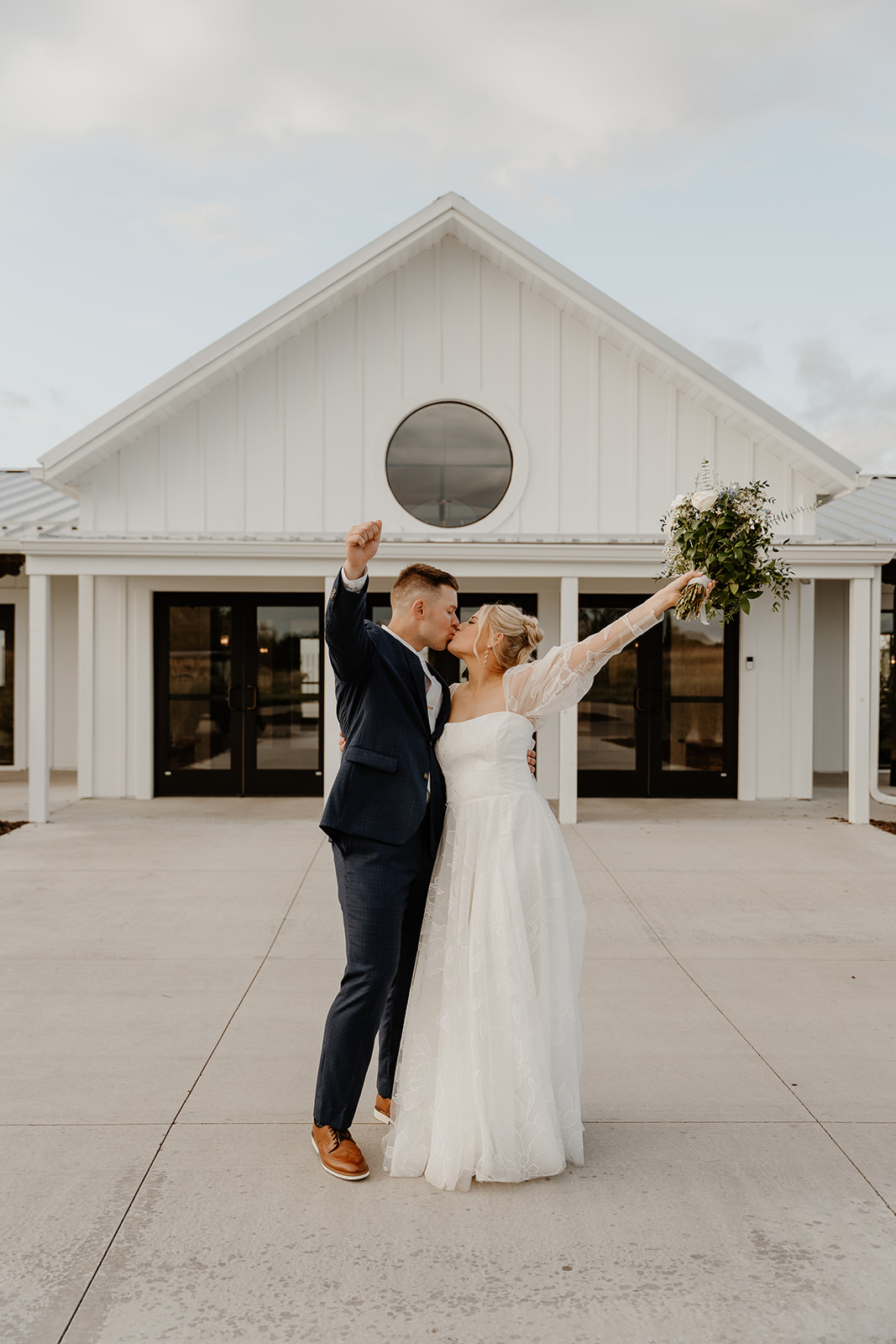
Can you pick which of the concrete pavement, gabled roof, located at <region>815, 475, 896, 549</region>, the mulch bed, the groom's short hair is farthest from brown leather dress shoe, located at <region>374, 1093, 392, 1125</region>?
gabled roof, located at <region>815, 475, 896, 549</region>

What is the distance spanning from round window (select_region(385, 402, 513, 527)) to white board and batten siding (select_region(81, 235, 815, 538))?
0.48 feet

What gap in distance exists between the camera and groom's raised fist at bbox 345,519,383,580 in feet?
8.96

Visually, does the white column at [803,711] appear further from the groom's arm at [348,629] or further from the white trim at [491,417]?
the groom's arm at [348,629]

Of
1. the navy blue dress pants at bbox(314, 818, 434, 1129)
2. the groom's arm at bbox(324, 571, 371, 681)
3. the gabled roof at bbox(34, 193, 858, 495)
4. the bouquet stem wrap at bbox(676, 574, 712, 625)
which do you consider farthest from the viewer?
the gabled roof at bbox(34, 193, 858, 495)

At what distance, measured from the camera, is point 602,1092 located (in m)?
3.67

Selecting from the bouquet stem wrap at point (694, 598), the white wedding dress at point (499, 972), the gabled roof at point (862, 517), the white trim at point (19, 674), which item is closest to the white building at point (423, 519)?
the gabled roof at point (862, 517)

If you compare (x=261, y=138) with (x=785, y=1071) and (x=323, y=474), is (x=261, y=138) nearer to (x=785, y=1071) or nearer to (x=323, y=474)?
(x=323, y=474)

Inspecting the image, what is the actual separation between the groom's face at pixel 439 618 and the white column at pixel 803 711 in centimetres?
906

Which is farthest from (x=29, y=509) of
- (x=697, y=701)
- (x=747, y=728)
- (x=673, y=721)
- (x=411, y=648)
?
(x=411, y=648)

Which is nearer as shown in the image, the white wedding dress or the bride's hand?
the white wedding dress

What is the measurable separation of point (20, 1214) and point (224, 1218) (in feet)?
1.96

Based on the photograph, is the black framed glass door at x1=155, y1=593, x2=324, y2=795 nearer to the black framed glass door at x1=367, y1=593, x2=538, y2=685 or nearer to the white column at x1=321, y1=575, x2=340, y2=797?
the white column at x1=321, y1=575, x2=340, y2=797

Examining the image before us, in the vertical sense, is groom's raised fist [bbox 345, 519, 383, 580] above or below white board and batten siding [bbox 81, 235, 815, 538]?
below

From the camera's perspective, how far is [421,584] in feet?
10.2
